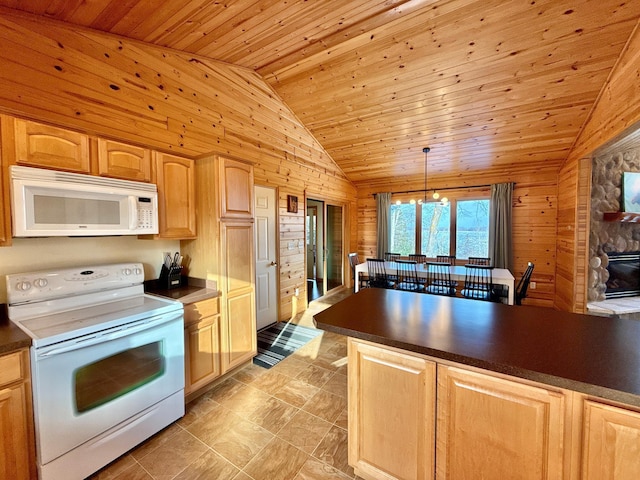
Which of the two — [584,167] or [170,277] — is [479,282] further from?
[170,277]

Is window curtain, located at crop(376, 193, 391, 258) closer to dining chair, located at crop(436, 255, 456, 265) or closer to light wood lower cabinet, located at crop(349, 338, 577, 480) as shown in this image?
dining chair, located at crop(436, 255, 456, 265)

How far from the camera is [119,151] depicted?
1.96m

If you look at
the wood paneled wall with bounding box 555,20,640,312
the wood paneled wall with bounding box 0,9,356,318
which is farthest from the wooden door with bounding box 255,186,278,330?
the wood paneled wall with bounding box 555,20,640,312

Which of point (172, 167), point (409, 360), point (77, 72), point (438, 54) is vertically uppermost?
point (438, 54)

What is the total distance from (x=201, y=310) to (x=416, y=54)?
10.6 feet

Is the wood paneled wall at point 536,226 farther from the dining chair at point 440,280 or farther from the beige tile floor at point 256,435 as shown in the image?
the beige tile floor at point 256,435

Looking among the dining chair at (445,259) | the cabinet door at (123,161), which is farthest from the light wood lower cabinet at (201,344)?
the dining chair at (445,259)

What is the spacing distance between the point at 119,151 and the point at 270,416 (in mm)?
2312

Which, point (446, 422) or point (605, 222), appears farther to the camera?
point (605, 222)

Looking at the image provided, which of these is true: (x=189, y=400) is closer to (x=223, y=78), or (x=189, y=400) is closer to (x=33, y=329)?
(x=33, y=329)

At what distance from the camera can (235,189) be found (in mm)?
2525

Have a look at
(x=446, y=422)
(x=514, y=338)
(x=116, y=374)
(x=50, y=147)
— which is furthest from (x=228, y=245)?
(x=514, y=338)

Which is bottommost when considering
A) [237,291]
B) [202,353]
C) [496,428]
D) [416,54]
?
[202,353]

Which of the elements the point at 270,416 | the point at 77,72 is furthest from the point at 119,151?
the point at 270,416
